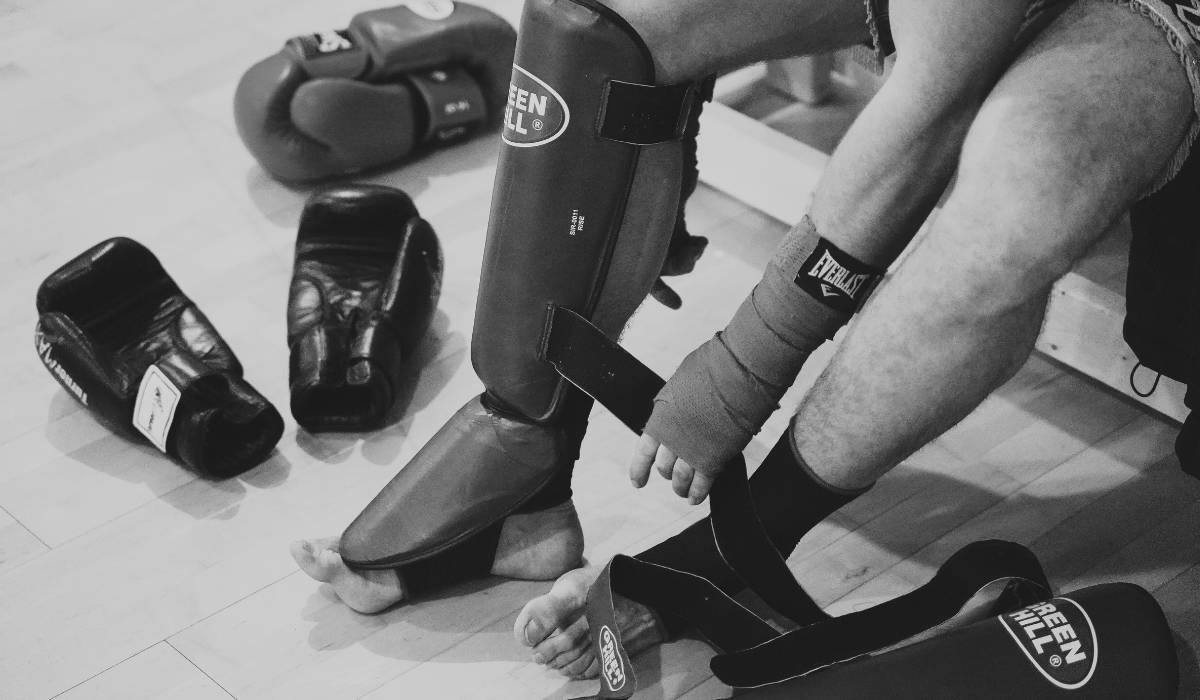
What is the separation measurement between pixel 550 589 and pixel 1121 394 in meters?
0.76

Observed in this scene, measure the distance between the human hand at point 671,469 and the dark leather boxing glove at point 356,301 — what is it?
1.41 feet

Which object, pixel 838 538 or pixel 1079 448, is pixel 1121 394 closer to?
pixel 1079 448

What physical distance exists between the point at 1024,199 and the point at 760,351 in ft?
0.80

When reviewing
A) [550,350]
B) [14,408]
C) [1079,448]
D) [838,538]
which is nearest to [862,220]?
[550,350]

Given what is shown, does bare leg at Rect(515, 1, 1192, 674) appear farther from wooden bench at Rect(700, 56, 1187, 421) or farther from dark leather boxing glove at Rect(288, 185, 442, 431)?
dark leather boxing glove at Rect(288, 185, 442, 431)

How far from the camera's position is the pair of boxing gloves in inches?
54.6

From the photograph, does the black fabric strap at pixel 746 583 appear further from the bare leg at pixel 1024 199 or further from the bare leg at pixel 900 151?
the bare leg at pixel 1024 199

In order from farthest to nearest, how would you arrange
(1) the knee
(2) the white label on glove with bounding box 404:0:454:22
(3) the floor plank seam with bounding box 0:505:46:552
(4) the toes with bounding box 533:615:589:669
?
(2) the white label on glove with bounding box 404:0:454:22 < (3) the floor plank seam with bounding box 0:505:46:552 < (4) the toes with bounding box 533:615:589:669 < (1) the knee

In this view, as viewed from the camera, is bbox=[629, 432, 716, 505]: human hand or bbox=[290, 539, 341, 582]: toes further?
bbox=[290, 539, 341, 582]: toes

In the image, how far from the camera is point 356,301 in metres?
1.54

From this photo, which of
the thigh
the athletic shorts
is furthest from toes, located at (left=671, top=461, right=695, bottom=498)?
the athletic shorts

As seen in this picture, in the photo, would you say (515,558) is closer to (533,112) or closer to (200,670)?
(200,670)

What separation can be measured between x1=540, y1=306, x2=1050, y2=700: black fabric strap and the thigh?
27cm

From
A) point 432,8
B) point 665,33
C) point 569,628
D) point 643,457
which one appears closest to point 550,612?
point 569,628
